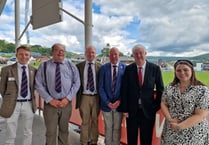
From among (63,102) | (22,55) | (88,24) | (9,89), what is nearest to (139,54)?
(63,102)

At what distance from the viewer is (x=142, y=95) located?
2619 mm

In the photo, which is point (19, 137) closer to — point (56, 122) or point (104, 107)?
point (56, 122)

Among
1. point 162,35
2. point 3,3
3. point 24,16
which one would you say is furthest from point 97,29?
point 3,3

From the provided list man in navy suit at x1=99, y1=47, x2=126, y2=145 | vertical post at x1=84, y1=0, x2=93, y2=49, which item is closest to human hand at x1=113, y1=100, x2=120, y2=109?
man in navy suit at x1=99, y1=47, x2=126, y2=145

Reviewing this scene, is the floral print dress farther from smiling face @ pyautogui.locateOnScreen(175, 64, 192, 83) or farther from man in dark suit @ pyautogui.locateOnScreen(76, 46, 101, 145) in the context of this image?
man in dark suit @ pyautogui.locateOnScreen(76, 46, 101, 145)

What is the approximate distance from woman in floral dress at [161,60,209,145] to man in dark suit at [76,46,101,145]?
118 centimetres

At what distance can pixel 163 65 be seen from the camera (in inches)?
120

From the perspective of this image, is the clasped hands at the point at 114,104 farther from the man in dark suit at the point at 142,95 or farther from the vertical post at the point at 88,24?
the vertical post at the point at 88,24

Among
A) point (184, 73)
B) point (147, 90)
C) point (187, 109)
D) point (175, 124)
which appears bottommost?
point (175, 124)

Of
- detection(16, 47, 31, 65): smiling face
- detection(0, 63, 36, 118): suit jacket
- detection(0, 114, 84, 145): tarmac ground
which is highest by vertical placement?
detection(16, 47, 31, 65): smiling face

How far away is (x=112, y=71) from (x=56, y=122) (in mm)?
882

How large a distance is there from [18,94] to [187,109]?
1.80m

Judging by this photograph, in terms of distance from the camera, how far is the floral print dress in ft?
6.72

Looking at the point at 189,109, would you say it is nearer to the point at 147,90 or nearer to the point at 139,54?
the point at 147,90
